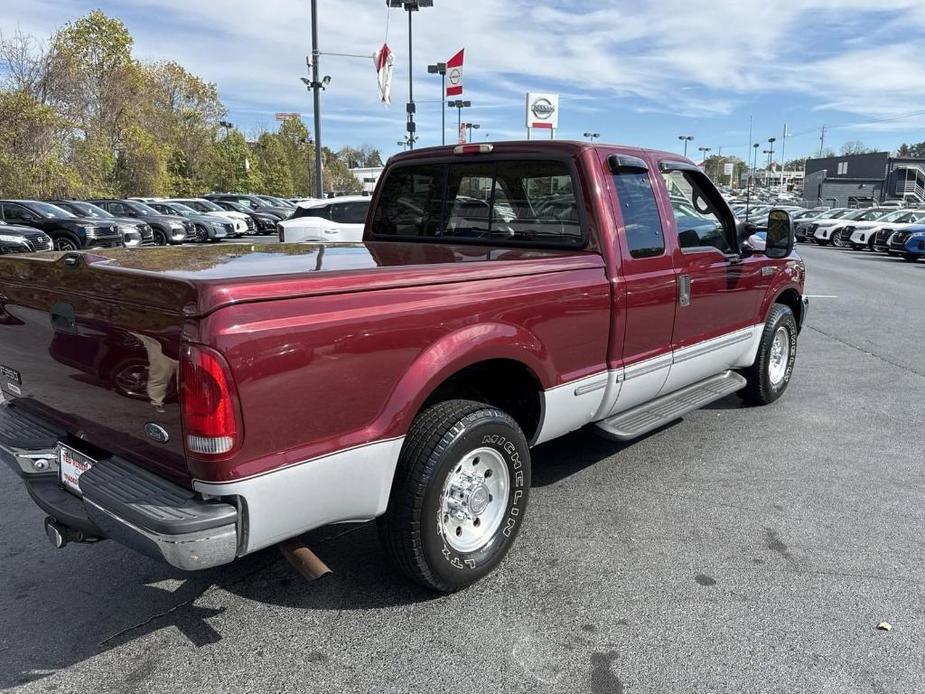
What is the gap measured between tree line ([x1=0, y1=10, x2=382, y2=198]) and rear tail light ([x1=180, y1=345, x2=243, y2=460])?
109 feet

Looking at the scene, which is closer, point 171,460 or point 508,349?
point 171,460

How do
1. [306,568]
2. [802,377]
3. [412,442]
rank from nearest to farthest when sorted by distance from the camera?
[306,568] → [412,442] → [802,377]

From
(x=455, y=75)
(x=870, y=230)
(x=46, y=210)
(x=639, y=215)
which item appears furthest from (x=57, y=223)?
(x=870, y=230)

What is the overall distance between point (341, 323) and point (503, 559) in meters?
1.61

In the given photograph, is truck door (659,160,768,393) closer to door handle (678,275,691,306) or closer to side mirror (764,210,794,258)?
door handle (678,275,691,306)

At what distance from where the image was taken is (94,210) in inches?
892

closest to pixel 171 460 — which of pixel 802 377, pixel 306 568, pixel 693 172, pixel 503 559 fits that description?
pixel 306 568

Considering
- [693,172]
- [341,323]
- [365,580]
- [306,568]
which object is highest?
[693,172]

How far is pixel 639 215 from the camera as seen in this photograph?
13.6ft

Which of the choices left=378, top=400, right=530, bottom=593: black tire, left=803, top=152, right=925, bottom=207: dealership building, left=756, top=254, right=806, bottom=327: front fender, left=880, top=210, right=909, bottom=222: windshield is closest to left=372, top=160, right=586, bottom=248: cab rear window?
left=378, top=400, right=530, bottom=593: black tire

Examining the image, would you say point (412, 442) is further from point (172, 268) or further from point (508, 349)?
point (172, 268)

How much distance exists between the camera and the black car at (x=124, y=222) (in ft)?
66.7

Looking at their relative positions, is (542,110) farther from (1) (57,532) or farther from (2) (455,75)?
(1) (57,532)

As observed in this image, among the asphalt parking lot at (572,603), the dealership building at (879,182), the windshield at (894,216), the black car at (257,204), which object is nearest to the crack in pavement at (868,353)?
the asphalt parking lot at (572,603)
